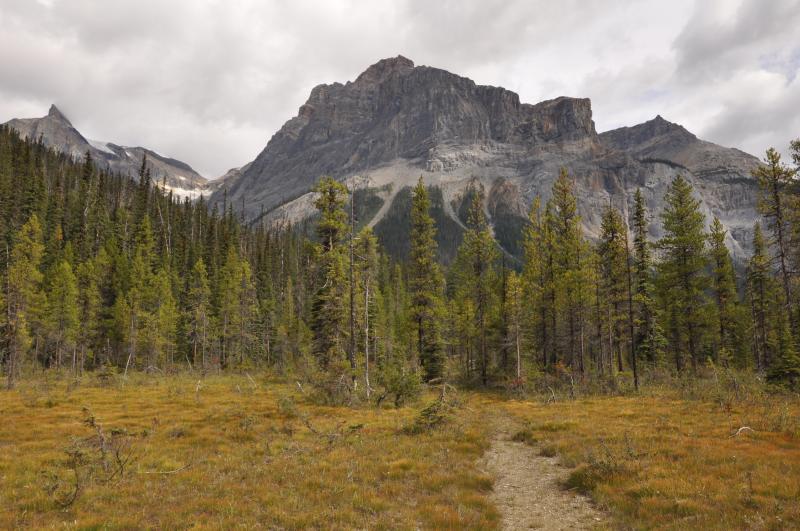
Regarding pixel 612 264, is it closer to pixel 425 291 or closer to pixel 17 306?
pixel 425 291

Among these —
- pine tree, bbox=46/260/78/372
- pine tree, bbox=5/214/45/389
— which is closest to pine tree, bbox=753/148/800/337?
pine tree, bbox=5/214/45/389

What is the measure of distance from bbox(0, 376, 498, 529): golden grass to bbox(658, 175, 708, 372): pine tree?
28.5m

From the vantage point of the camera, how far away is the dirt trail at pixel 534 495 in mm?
9664

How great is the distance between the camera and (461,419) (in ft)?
74.3

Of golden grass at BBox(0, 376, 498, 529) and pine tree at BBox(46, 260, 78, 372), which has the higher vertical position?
pine tree at BBox(46, 260, 78, 372)

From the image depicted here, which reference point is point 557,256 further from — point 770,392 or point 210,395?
point 210,395

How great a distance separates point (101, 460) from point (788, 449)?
71.7 feet

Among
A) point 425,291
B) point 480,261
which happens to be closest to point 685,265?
point 480,261

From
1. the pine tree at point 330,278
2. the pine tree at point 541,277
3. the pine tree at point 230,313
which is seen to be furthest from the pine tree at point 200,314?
the pine tree at point 541,277

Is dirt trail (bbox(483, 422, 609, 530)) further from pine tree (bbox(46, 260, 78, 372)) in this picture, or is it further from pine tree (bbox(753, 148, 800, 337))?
pine tree (bbox(46, 260, 78, 372))

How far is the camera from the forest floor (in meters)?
9.39

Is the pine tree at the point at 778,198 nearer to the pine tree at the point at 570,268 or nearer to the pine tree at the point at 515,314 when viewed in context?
the pine tree at the point at 570,268

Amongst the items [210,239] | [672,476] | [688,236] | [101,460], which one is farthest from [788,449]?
[210,239]

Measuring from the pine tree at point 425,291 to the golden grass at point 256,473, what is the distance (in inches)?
525
